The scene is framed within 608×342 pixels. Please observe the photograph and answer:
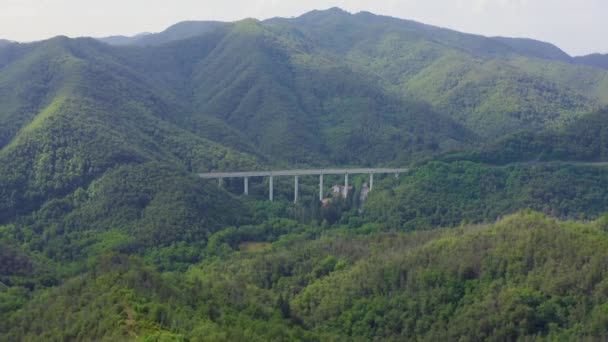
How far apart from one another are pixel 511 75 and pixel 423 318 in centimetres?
14202

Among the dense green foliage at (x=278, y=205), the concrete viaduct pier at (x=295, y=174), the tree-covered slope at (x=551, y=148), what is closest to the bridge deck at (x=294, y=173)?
the concrete viaduct pier at (x=295, y=174)

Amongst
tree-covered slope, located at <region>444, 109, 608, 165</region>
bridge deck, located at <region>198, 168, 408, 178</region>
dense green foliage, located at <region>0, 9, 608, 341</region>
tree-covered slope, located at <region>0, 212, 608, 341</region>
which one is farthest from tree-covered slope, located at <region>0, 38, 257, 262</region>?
tree-covered slope, located at <region>444, 109, 608, 165</region>

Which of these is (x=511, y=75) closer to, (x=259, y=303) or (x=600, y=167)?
(x=600, y=167)

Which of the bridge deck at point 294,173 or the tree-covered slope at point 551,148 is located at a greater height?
the tree-covered slope at point 551,148

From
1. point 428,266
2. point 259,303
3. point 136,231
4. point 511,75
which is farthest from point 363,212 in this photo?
point 511,75

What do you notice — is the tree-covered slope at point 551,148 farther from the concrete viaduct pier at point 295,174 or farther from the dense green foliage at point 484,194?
the concrete viaduct pier at point 295,174

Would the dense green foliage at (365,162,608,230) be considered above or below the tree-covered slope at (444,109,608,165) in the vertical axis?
below

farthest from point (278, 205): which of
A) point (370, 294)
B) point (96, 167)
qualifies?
point (370, 294)

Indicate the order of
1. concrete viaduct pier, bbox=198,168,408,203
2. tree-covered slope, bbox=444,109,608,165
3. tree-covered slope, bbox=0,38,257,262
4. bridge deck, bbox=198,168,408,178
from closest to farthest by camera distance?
tree-covered slope, bbox=0,38,257,262 < bridge deck, bbox=198,168,408,178 < concrete viaduct pier, bbox=198,168,408,203 < tree-covered slope, bbox=444,109,608,165

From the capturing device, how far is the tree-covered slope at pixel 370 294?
4578 cm

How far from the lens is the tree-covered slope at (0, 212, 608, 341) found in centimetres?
4578

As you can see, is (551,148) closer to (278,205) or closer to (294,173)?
(294,173)

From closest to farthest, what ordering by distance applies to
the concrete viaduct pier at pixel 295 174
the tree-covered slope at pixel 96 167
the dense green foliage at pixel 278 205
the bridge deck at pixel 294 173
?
the dense green foliage at pixel 278 205 < the tree-covered slope at pixel 96 167 < the bridge deck at pixel 294 173 < the concrete viaduct pier at pixel 295 174

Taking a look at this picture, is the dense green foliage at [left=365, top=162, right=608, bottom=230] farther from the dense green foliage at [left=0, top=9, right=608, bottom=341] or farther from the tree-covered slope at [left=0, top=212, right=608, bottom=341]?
the tree-covered slope at [left=0, top=212, right=608, bottom=341]
